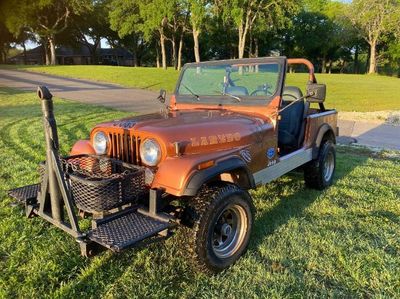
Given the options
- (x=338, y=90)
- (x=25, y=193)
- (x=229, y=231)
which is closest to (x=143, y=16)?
(x=338, y=90)

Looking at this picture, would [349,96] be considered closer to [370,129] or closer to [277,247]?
[370,129]

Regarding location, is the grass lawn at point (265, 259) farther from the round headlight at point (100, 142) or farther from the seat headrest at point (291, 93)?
the seat headrest at point (291, 93)

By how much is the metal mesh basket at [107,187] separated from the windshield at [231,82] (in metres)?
1.65

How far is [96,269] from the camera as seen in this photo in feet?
9.93

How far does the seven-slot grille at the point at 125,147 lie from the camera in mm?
3137

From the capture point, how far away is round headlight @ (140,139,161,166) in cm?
296

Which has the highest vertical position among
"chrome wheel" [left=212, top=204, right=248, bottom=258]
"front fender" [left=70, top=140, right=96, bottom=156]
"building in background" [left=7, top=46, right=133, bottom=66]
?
"building in background" [left=7, top=46, right=133, bottom=66]

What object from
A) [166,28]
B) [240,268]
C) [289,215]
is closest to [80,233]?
[240,268]

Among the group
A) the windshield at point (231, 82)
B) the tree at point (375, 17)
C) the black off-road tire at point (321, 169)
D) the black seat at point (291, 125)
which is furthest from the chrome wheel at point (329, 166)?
the tree at point (375, 17)

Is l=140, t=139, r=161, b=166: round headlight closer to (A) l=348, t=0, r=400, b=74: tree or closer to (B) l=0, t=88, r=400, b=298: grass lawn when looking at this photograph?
(B) l=0, t=88, r=400, b=298: grass lawn

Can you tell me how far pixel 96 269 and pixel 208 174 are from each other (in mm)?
1237

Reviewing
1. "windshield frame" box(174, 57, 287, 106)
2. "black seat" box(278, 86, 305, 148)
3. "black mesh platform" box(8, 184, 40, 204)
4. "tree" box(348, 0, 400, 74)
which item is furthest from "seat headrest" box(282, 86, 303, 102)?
"tree" box(348, 0, 400, 74)

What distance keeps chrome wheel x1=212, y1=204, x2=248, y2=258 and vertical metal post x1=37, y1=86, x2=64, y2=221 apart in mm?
1291

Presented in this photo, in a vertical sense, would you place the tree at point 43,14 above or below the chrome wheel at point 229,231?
above
